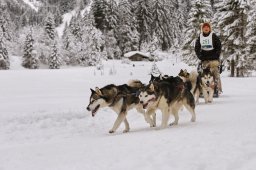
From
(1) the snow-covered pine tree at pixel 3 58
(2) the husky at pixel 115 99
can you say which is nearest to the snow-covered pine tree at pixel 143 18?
(1) the snow-covered pine tree at pixel 3 58

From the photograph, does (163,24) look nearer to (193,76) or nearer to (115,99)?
(193,76)

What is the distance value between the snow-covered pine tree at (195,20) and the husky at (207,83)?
104 ft

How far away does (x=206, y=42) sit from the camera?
12.8m

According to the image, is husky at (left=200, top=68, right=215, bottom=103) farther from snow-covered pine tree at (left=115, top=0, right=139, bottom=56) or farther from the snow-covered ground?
snow-covered pine tree at (left=115, top=0, right=139, bottom=56)

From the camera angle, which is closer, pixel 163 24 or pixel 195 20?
pixel 195 20

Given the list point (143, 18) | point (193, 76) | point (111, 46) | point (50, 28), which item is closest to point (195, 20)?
point (111, 46)

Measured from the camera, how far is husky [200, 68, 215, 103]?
12.0m

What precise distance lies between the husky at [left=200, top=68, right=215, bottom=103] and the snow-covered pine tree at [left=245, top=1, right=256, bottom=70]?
21.7 meters

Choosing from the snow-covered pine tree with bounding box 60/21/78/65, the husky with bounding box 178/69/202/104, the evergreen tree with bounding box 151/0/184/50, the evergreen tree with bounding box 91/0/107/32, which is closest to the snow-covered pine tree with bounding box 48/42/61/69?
the snow-covered pine tree with bounding box 60/21/78/65

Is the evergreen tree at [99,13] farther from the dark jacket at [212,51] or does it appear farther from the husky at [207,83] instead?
the husky at [207,83]

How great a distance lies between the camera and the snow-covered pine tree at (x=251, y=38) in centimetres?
3314

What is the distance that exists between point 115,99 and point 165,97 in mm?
1147

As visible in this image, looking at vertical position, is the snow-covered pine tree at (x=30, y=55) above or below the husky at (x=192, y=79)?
above

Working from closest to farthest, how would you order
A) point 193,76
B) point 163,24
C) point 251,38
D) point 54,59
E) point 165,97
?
point 165,97 → point 193,76 → point 251,38 → point 54,59 → point 163,24
